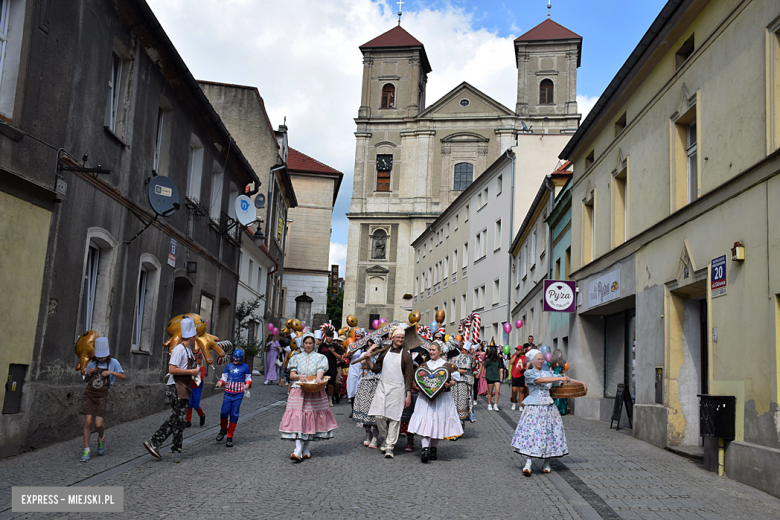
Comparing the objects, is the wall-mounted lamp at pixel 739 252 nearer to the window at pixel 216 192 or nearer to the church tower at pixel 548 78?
the window at pixel 216 192

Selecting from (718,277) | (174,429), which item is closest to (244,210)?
(174,429)

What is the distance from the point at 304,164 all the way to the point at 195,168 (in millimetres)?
35633

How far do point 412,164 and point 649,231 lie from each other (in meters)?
50.7

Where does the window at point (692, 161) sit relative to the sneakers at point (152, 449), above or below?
above

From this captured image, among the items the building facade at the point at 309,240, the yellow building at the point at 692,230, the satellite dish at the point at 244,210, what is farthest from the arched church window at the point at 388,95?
the yellow building at the point at 692,230

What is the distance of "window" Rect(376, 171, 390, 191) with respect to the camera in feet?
210

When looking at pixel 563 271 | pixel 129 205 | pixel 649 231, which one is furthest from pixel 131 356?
pixel 563 271

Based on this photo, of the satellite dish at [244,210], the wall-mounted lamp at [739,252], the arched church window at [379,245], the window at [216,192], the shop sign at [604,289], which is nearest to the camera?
the wall-mounted lamp at [739,252]

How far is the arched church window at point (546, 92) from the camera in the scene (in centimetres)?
6241

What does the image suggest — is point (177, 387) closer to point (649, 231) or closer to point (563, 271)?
point (649, 231)

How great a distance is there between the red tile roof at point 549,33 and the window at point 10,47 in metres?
57.7

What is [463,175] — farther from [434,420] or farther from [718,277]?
[434,420]

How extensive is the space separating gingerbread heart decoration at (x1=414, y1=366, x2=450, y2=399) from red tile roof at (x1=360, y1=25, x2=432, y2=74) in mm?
58961

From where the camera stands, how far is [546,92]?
205 ft
